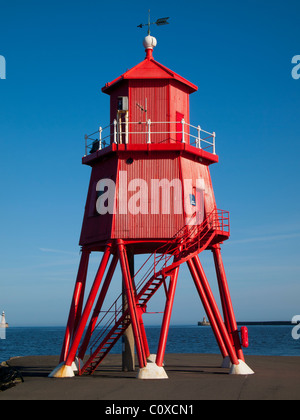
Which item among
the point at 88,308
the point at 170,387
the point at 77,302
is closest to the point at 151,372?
the point at 170,387

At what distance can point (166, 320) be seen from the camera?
87.5 ft

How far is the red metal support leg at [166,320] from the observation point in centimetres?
2597

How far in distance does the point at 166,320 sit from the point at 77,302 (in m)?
5.74

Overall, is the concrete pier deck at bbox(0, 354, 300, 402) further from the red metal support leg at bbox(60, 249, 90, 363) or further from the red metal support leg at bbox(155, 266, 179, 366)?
the red metal support leg at bbox(60, 249, 90, 363)

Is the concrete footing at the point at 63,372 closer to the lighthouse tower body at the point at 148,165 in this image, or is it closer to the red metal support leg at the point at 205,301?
the lighthouse tower body at the point at 148,165

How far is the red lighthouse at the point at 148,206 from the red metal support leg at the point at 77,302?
5 cm

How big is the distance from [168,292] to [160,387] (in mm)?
5197

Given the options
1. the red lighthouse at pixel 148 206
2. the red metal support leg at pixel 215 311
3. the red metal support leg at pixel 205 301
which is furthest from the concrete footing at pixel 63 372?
the red metal support leg at pixel 215 311

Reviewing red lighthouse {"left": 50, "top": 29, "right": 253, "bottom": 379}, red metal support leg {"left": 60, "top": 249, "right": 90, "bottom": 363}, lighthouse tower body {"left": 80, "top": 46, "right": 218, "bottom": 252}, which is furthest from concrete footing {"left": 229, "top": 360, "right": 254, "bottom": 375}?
red metal support leg {"left": 60, "top": 249, "right": 90, "bottom": 363}

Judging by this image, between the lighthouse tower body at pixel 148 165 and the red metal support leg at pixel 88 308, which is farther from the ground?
the lighthouse tower body at pixel 148 165

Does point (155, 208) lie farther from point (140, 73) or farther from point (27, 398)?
point (27, 398)

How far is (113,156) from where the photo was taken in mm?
30016
